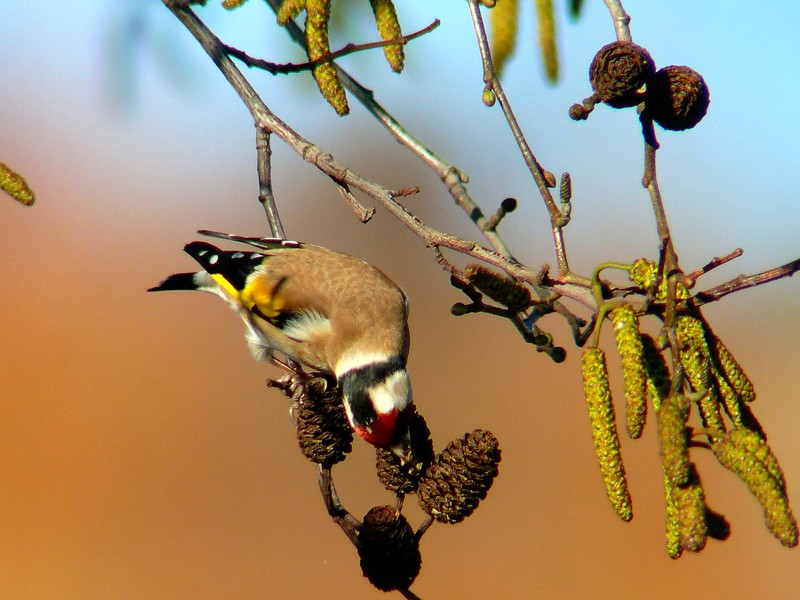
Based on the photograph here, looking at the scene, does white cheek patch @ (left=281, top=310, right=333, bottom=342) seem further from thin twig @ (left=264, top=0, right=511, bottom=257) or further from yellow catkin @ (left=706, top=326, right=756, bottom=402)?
yellow catkin @ (left=706, top=326, right=756, bottom=402)

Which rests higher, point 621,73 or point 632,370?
point 621,73

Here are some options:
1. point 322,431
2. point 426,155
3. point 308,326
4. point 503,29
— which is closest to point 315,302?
point 308,326

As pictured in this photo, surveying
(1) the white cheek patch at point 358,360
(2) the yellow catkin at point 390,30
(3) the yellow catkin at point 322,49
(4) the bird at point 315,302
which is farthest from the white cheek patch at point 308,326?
(2) the yellow catkin at point 390,30

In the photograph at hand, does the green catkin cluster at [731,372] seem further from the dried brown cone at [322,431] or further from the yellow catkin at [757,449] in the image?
the dried brown cone at [322,431]

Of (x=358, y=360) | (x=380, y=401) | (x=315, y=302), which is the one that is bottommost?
(x=380, y=401)

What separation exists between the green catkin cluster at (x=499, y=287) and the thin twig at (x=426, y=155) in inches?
22.5

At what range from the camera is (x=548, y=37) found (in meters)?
2.60

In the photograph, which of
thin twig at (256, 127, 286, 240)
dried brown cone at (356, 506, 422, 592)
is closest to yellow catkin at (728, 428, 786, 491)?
dried brown cone at (356, 506, 422, 592)

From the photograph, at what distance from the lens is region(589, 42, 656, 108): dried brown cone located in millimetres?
1762

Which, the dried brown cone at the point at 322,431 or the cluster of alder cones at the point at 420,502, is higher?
the dried brown cone at the point at 322,431

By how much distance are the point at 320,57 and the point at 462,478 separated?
1.38 metres

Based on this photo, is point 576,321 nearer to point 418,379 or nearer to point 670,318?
point 670,318

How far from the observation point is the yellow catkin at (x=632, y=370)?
1.62 metres

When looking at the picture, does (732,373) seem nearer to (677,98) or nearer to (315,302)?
→ (677,98)
